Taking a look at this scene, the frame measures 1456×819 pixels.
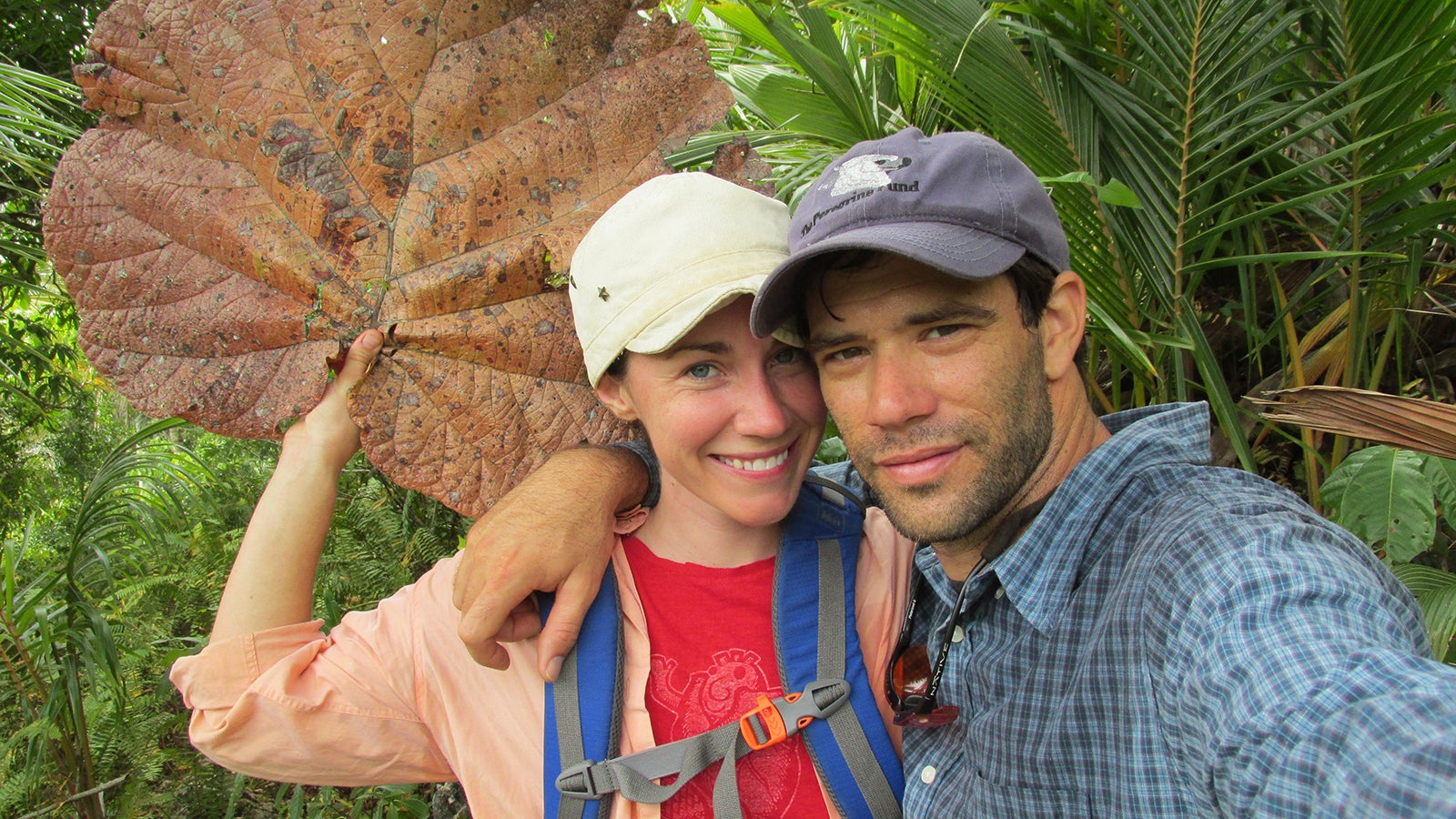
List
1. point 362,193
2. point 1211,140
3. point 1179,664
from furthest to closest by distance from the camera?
point 1211,140 < point 362,193 < point 1179,664

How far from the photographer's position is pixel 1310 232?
91.4 inches

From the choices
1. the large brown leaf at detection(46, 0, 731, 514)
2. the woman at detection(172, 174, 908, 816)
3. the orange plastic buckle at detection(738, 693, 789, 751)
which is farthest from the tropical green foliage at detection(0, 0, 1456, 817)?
the orange plastic buckle at detection(738, 693, 789, 751)

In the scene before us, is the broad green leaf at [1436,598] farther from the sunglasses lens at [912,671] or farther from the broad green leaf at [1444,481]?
the sunglasses lens at [912,671]

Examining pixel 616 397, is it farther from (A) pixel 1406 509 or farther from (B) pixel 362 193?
(A) pixel 1406 509

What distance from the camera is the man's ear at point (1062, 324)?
123 centimetres

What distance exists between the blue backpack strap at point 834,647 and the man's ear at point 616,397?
0.33m

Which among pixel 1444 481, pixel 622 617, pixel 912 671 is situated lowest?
pixel 1444 481

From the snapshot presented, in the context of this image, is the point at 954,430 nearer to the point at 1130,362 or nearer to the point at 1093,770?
the point at 1093,770

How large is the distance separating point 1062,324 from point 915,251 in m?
0.32

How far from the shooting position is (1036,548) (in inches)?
43.7

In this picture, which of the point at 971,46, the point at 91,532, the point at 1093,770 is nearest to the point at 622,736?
the point at 1093,770

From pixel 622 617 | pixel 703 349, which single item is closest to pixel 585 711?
pixel 622 617

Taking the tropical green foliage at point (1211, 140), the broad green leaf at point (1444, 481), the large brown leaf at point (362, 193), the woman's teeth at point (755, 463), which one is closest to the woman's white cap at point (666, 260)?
the large brown leaf at point (362, 193)

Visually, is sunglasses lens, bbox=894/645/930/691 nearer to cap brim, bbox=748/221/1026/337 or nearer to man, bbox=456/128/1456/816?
man, bbox=456/128/1456/816
